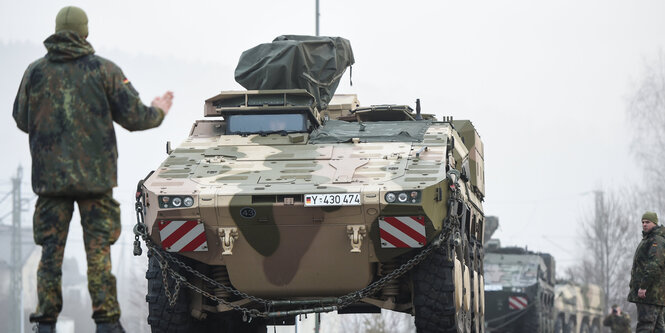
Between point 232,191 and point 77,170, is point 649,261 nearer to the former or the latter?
point 232,191

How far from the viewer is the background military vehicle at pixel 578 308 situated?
28.0 metres

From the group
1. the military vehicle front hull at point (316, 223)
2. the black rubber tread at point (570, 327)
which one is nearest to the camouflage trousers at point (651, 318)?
the military vehicle front hull at point (316, 223)

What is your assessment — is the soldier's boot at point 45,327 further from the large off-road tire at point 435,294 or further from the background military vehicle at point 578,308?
the background military vehicle at point 578,308

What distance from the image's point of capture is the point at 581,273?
204 feet

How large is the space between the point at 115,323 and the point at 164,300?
193 inches

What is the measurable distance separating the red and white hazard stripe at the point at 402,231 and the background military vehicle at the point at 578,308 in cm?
1665

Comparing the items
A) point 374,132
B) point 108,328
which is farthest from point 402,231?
point 108,328

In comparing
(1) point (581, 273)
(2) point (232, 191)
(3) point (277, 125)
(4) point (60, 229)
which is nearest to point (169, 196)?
(2) point (232, 191)

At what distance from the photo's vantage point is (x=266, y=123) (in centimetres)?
1277

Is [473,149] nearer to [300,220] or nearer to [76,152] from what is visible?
[300,220]

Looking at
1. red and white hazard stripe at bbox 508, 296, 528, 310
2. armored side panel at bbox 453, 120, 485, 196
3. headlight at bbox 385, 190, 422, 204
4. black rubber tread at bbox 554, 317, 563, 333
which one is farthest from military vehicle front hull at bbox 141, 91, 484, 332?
black rubber tread at bbox 554, 317, 563, 333

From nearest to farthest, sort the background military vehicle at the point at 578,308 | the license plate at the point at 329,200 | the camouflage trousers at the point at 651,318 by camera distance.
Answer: the license plate at the point at 329,200 < the camouflage trousers at the point at 651,318 < the background military vehicle at the point at 578,308

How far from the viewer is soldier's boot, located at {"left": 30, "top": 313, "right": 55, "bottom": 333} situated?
6574mm

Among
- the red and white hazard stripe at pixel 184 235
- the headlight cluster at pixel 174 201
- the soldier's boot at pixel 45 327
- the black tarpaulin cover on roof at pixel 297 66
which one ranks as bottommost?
the red and white hazard stripe at pixel 184 235
